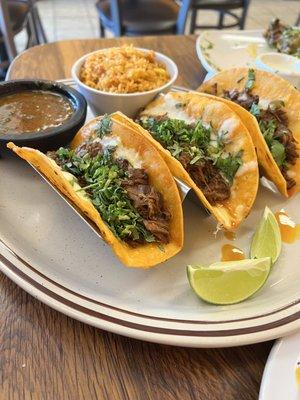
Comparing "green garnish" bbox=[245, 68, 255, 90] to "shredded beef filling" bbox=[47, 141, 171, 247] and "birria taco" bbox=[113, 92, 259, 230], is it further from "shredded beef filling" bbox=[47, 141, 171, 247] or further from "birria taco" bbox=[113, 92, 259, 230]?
"shredded beef filling" bbox=[47, 141, 171, 247]

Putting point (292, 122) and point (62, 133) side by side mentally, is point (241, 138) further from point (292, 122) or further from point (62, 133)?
point (62, 133)

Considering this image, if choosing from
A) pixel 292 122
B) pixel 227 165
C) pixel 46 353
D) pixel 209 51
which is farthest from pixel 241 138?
pixel 209 51

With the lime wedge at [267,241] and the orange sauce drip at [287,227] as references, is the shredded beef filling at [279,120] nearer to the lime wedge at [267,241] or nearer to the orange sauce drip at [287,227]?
the orange sauce drip at [287,227]

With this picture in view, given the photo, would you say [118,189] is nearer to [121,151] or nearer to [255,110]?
[121,151]

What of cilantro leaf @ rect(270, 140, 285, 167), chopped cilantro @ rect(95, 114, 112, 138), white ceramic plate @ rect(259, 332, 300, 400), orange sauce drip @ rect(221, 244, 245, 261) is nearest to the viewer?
white ceramic plate @ rect(259, 332, 300, 400)

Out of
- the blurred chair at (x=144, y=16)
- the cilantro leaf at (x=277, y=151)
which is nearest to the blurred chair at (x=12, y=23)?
the blurred chair at (x=144, y=16)

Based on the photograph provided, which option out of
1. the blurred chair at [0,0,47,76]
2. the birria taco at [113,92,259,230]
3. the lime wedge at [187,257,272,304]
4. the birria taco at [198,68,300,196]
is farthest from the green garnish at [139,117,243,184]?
the blurred chair at [0,0,47,76]

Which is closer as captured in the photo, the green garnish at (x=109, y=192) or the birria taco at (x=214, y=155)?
the green garnish at (x=109, y=192)
